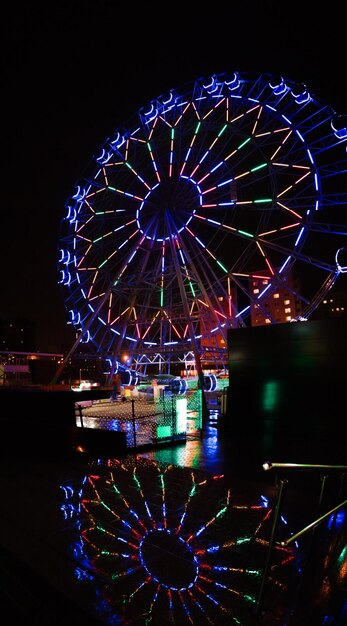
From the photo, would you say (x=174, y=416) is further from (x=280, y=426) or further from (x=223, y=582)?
(x=223, y=582)

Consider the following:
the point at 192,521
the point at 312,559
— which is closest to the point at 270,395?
the point at 192,521

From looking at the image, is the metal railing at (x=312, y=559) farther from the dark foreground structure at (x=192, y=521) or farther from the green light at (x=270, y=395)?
the green light at (x=270, y=395)

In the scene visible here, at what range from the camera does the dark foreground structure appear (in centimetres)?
363

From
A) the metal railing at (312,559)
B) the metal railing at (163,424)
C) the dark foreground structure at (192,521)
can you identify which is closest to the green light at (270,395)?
the dark foreground structure at (192,521)

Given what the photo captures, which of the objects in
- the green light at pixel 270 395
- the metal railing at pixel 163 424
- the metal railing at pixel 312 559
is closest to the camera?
the metal railing at pixel 312 559

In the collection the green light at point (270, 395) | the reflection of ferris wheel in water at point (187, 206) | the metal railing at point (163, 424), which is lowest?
the metal railing at point (163, 424)

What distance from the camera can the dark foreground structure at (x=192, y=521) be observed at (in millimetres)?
3633

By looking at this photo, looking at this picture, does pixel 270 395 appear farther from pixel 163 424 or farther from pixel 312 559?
pixel 312 559

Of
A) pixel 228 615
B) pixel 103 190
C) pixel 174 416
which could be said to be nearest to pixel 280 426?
pixel 174 416

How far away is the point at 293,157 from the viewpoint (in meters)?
18.2

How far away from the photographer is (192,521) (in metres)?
5.57

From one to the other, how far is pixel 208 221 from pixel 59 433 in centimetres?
1340

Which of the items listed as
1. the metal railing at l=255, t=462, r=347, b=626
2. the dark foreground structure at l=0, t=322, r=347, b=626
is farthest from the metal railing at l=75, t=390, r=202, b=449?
the metal railing at l=255, t=462, r=347, b=626

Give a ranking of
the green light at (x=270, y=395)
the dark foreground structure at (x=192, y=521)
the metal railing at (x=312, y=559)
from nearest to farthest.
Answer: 1. the metal railing at (x=312, y=559)
2. the dark foreground structure at (x=192, y=521)
3. the green light at (x=270, y=395)
